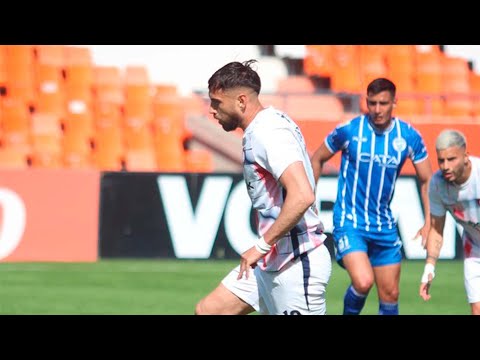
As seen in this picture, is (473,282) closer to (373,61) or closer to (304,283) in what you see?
(304,283)

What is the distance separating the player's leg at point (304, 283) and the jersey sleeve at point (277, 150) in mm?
572

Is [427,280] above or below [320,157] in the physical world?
below

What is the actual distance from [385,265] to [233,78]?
3.80 metres

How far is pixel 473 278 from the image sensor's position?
26.8ft

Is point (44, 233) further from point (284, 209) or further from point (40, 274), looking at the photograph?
point (284, 209)

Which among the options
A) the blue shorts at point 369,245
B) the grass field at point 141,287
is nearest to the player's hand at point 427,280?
the blue shorts at point 369,245

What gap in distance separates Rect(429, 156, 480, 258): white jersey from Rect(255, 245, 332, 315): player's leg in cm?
256

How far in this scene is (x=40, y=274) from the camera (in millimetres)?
13555

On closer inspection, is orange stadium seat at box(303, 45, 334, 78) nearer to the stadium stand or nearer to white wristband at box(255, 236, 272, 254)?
the stadium stand

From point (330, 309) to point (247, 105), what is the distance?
543 centimetres

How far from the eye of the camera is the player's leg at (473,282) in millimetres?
8070

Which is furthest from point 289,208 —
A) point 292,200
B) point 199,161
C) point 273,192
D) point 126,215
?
point 199,161
